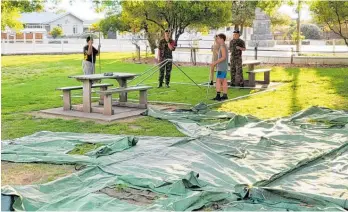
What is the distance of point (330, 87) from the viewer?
45.8 feet

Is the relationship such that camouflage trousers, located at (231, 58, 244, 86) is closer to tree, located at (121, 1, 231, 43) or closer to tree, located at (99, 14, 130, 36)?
tree, located at (121, 1, 231, 43)

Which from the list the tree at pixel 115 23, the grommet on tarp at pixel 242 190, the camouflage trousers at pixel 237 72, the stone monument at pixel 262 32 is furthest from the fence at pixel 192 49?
the grommet on tarp at pixel 242 190

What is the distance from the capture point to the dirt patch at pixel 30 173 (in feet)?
17.9

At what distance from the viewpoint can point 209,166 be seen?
580 centimetres

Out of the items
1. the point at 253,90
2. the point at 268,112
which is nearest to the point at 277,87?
the point at 253,90

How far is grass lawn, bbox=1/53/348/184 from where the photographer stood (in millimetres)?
8211

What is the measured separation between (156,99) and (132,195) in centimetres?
716

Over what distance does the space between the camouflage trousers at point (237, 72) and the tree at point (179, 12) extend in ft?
30.7

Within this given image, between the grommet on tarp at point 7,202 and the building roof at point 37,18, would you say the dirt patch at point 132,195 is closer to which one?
the grommet on tarp at point 7,202

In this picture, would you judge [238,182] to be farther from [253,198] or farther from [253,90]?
[253,90]

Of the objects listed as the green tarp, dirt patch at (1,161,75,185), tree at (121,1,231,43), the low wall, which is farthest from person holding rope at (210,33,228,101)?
tree at (121,1,231,43)

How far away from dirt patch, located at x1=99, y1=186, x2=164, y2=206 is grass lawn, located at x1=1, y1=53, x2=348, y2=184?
0.92m

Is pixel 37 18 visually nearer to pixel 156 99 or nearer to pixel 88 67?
pixel 88 67

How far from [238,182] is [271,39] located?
79.4 feet
